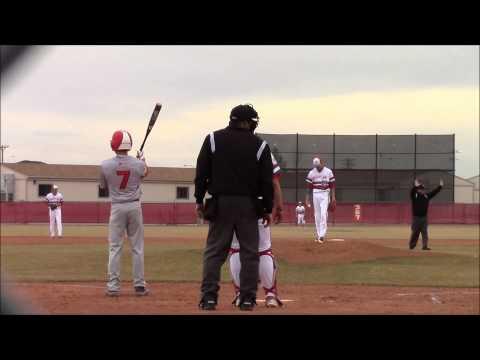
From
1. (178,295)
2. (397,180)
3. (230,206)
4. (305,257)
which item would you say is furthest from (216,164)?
(397,180)

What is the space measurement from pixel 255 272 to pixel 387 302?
88.1 inches

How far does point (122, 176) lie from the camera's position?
335 inches

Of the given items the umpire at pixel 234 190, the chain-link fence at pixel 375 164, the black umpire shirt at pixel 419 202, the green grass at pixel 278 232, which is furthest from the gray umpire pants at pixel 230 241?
the chain-link fence at pixel 375 164

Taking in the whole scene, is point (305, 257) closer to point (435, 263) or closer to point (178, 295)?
point (435, 263)

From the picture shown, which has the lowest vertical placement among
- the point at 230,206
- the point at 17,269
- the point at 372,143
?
the point at 17,269

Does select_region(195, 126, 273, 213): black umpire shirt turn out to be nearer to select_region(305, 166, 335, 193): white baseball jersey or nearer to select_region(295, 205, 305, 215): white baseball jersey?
select_region(305, 166, 335, 193): white baseball jersey

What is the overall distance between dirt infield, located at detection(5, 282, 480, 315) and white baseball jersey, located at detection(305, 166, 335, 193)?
5293 mm

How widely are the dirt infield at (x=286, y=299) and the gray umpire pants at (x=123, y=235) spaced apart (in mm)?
246

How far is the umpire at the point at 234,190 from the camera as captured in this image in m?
6.57

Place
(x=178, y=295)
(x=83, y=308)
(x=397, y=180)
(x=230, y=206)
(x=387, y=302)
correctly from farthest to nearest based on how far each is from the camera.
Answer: (x=397, y=180)
(x=178, y=295)
(x=387, y=302)
(x=83, y=308)
(x=230, y=206)

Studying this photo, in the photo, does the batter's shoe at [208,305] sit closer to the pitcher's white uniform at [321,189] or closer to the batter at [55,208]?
the pitcher's white uniform at [321,189]

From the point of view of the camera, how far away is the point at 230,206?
6.58 metres

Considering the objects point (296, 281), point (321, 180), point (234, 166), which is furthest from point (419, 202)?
point (234, 166)

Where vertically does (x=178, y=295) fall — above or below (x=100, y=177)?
below
